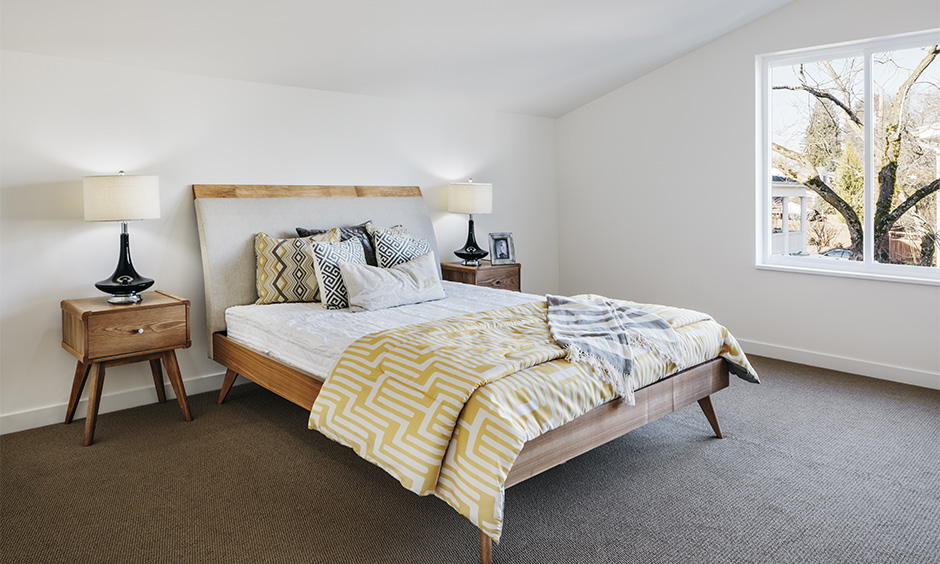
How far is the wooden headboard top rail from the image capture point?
12.4 ft

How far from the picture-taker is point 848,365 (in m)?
4.07

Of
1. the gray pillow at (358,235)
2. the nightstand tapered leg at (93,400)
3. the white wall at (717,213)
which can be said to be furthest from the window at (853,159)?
the nightstand tapered leg at (93,400)

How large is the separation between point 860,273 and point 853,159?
30.4 inches

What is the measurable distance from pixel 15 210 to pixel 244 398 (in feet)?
5.09

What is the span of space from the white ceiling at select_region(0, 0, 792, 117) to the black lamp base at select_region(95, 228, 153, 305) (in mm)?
1009

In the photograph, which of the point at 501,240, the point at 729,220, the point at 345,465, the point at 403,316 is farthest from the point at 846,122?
the point at 345,465

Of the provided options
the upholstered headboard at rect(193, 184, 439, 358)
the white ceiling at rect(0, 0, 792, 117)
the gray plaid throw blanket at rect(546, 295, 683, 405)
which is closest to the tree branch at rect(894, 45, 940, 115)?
the white ceiling at rect(0, 0, 792, 117)

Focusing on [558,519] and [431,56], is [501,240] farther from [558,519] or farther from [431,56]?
[558,519]

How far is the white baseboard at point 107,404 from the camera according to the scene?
10.6 ft

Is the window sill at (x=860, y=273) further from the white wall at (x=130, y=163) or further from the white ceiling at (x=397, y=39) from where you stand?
the white wall at (x=130, y=163)

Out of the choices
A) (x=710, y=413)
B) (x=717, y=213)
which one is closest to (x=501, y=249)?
(x=717, y=213)

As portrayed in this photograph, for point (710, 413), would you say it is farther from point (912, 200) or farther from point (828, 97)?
point (828, 97)

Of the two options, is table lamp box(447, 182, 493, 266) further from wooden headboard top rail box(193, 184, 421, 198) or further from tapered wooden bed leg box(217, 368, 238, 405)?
tapered wooden bed leg box(217, 368, 238, 405)

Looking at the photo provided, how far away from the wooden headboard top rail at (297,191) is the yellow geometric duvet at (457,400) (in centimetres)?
184
